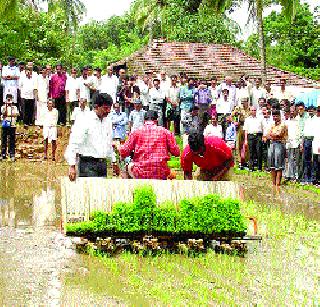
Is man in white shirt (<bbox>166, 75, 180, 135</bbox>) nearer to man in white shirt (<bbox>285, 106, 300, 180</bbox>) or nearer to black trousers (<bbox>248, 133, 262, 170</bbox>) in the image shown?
black trousers (<bbox>248, 133, 262, 170</bbox>)

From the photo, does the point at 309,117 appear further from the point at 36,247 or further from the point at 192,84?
→ the point at 36,247

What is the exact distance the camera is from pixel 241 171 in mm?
19125

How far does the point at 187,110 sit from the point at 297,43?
16999 mm

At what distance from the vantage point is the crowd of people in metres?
17.0

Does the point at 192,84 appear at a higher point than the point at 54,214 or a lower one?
higher

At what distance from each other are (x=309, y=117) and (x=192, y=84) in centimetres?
552

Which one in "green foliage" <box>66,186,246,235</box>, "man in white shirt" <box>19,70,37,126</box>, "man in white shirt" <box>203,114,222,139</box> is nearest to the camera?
"green foliage" <box>66,186,246,235</box>

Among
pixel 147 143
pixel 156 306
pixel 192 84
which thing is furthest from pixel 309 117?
pixel 156 306

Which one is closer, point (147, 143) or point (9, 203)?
point (147, 143)

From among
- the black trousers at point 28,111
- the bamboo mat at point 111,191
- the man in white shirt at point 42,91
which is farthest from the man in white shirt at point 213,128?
the bamboo mat at point 111,191

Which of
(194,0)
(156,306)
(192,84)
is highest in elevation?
(194,0)

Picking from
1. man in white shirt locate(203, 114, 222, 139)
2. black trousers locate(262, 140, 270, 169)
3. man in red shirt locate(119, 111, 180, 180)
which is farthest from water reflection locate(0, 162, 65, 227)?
black trousers locate(262, 140, 270, 169)

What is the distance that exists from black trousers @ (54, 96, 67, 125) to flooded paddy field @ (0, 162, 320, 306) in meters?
8.75

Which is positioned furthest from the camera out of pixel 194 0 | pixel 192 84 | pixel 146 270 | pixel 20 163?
pixel 194 0
